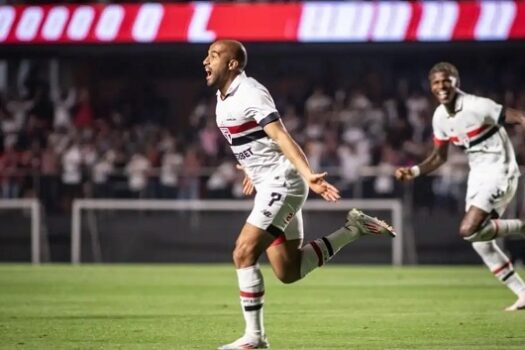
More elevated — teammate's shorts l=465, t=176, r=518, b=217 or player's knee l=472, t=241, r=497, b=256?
teammate's shorts l=465, t=176, r=518, b=217

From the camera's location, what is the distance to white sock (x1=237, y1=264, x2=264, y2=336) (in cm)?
794

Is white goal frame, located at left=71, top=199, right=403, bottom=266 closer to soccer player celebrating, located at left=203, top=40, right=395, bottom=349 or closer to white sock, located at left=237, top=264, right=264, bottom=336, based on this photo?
soccer player celebrating, located at left=203, top=40, right=395, bottom=349

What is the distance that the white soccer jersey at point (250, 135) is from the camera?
8273mm

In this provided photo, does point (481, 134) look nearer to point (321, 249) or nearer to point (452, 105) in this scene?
point (452, 105)

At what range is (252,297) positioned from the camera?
794cm

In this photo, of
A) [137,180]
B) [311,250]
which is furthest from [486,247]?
[137,180]

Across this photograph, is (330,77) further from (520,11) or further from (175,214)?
(175,214)

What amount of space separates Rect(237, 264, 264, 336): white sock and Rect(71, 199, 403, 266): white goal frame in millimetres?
12486

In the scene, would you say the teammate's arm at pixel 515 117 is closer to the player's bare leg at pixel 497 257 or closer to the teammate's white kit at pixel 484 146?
the teammate's white kit at pixel 484 146

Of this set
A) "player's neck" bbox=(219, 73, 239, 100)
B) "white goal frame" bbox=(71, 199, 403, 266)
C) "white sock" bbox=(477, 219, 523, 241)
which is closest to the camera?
"player's neck" bbox=(219, 73, 239, 100)

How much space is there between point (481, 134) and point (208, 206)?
9.94 metres

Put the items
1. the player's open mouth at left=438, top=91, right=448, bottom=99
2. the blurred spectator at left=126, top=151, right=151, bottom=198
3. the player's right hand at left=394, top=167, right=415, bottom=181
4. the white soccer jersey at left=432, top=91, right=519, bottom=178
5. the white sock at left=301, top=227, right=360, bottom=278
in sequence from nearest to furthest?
the white sock at left=301, top=227, right=360, bottom=278 < the player's right hand at left=394, top=167, right=415, bottom=181 < the player's open mouth at left=438, top=91, right=448, bottom=99 < the white soccer jersey at left=432, top=91, right=519, bottom=178 < the blurred spectator at left=126, top=151, right=151, bottom=198

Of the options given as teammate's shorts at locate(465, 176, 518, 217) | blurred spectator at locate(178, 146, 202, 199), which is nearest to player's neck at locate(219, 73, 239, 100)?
teammate's shorts at locate(465, 176, 518, 217)

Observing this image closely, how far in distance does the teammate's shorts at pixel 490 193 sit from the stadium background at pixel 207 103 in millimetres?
8274
